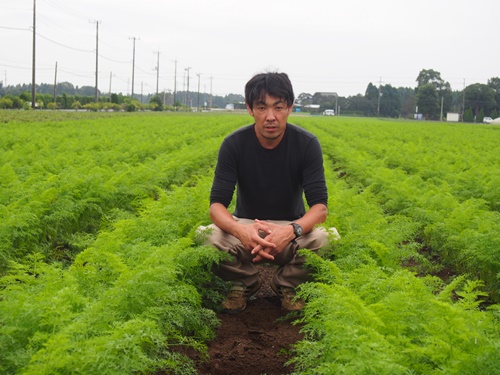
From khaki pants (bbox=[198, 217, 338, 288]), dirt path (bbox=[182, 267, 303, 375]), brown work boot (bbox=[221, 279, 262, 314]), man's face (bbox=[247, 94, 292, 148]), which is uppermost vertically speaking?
man's face (bbox=[247, 94, 292, 148])

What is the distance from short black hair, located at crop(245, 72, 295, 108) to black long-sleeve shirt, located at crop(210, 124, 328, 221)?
0.49 m

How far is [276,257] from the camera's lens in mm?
6137

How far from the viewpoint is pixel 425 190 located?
11477 millimetres

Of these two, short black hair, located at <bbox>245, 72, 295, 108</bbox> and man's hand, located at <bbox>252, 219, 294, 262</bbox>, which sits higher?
short black hair, located at <bbox>245, 72, 295, 108</bbox>

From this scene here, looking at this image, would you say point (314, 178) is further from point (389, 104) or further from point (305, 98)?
point (305, 98)

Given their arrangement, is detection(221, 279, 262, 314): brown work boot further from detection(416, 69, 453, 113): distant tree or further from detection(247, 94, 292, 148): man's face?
detection(416, 69, 453, 113): distant tree

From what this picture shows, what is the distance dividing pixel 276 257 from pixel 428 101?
12689 cm

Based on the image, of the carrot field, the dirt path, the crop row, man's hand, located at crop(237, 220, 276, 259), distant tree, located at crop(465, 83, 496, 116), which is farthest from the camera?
distant tree, located at crop(465, 83, 496, 116)

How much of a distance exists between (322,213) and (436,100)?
12798cm

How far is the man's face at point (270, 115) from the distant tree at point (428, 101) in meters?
126

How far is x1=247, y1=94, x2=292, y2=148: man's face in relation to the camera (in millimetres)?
5832

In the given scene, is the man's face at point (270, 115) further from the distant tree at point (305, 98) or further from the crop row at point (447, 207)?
the distant tree at point (305, 98)

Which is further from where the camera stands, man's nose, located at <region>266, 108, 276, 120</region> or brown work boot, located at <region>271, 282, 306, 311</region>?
brown work boot, located at <region>271, 282, 306, 311</region>

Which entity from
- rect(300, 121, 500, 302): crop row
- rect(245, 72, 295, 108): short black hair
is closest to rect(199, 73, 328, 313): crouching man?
rect(245, 72, 295, 108): short black hair
